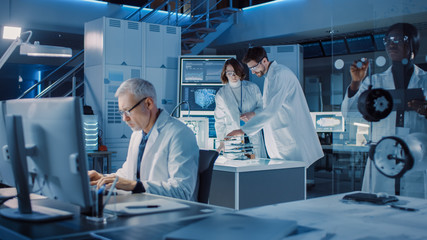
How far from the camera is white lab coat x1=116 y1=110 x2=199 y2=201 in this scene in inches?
87.4

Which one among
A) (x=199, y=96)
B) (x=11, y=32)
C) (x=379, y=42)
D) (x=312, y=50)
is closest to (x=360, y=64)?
(x=379, y=42)

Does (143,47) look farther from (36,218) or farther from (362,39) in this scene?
(36,218)

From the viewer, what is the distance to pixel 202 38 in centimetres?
863

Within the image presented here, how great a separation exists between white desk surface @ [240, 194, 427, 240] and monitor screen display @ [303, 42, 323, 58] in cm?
857

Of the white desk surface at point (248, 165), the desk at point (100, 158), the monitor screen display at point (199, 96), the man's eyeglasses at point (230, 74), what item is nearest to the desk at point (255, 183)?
the white desk surface at point (248, 165)

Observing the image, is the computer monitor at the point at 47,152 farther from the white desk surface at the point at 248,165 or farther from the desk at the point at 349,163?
the white desk surface at the point at 248,165

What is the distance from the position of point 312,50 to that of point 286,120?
6879 mm

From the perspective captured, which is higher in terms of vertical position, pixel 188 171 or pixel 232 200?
pixel 188 171

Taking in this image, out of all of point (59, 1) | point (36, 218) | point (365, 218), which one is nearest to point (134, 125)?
point (36, 218)

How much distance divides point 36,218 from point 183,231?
0.59m

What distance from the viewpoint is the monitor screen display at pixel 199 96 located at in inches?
249

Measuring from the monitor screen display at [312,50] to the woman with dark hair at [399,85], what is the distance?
8190mm

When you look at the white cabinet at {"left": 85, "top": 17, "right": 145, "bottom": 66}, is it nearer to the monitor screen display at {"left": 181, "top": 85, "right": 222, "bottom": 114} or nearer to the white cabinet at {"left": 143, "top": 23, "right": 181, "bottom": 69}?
the white cabinet at {"left": 143, "top": 23, "right": 181, "bottom": 69}

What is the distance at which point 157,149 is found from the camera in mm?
2416
